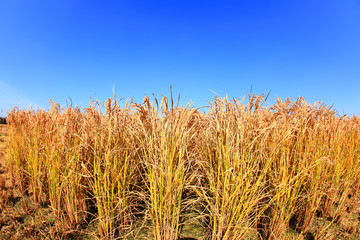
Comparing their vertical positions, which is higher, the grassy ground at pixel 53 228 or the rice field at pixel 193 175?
the rice field at pixel 193 175

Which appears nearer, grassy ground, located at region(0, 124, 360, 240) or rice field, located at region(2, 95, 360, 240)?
rice field, located at region(2, 95, 360, 240)

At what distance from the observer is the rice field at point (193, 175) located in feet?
6.10

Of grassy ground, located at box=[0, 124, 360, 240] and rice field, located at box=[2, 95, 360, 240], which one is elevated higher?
rice field, located at box=[2, 95, 360, 240]

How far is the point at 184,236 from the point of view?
2.25m

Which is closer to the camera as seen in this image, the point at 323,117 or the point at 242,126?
the point at 242,126

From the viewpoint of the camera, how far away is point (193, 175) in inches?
83.3

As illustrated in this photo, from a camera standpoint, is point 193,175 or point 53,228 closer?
point 193,175

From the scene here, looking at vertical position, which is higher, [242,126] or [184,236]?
[242,126]

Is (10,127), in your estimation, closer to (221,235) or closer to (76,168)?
(76,168)

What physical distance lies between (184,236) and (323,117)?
2848 mm

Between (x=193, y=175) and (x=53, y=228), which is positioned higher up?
(x=193, y=175)

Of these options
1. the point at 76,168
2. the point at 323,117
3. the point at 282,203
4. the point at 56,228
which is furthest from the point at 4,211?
the point at 323,117

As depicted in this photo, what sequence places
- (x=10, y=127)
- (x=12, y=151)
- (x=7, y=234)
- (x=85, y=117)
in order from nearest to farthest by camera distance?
1. (x=7, y=234)
2. (x=85, y=117)
3. (x=12, y=151)
4. (x=10, y=127)

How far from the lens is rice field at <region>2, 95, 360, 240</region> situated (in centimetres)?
186
